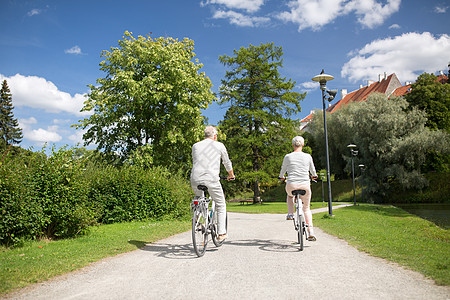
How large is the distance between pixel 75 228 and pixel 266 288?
659 cm

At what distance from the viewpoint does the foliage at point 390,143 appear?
1403 inches

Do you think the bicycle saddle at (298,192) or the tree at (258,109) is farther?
the tree at (258,109)

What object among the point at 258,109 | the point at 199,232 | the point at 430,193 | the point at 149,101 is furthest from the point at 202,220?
the point at 430,193

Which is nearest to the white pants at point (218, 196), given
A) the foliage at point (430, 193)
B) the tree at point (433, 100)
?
the foliage at point (430, 193)

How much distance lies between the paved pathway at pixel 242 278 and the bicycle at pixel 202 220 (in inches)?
9.7

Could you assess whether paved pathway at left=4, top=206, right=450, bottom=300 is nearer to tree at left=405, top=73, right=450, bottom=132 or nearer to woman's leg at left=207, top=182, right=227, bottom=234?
woman's leg at left=207, top=182, right=227, bottom=234

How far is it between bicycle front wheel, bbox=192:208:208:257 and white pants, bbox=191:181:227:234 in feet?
1.34

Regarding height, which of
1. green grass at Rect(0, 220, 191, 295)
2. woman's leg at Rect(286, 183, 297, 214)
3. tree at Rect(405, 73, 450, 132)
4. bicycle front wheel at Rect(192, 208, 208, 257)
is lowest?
green grass at Rect(0, 220, 191, 295)

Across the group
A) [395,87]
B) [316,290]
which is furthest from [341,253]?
[395,87]

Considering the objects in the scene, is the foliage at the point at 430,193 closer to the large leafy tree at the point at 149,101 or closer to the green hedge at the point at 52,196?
the large leafy tree at the point at 149,101

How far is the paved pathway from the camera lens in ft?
12.5

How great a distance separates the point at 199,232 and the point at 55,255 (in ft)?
8.67

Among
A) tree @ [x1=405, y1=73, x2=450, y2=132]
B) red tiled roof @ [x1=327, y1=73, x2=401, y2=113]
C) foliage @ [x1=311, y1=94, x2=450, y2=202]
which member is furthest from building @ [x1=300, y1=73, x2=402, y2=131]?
foliage @ [x1=311, y1=94, x2=450, y2=202]

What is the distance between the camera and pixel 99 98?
21562 mm
